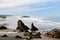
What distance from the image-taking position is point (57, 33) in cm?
3941

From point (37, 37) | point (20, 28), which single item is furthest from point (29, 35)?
point (20, 28)

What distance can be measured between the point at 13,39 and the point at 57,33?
776 cm

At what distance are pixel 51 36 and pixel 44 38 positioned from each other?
6.24ft

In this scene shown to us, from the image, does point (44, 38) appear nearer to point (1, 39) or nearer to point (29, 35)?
point (29, 35)

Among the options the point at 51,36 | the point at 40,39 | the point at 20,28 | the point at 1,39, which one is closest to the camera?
the point at 1,39

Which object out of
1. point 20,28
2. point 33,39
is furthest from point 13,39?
point 20,28

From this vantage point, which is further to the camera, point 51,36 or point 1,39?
point 51,36

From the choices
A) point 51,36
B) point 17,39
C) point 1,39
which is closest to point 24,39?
point 17,39

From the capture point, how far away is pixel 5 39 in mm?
34750

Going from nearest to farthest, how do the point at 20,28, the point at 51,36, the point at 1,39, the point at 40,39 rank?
the point at 1,39 → the point at 40,39 → the point at 51,36 → the point at 20,28

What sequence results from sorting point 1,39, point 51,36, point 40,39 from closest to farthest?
point 1,39
point 40,39
point 51,36

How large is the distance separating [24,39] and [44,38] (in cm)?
376

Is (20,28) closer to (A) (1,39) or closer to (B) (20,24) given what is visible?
(B) (20,24)

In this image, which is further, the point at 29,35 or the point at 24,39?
the point at 29,35
